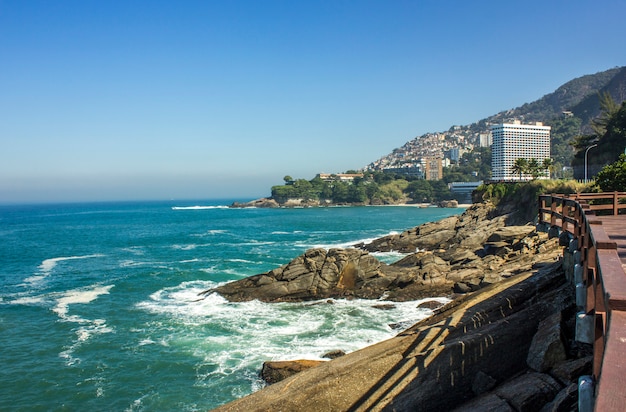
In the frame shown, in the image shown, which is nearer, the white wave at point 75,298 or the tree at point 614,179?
the tree at point 614,179

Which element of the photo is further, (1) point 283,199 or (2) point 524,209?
(1) point 283,199

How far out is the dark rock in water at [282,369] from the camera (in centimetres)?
1634

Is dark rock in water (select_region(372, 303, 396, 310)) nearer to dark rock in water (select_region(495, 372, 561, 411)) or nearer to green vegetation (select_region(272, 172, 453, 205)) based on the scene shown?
dark rock in water (select_region(495, 372, 561, 411))

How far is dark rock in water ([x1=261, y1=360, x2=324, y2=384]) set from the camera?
16344 mm

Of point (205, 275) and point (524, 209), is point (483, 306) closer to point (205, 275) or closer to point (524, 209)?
point (205, 275)

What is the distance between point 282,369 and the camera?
55.0 feet

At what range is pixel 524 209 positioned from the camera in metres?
57.7

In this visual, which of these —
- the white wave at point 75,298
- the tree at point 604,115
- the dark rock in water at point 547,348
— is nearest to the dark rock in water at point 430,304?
the dark rock in water at point 547,348

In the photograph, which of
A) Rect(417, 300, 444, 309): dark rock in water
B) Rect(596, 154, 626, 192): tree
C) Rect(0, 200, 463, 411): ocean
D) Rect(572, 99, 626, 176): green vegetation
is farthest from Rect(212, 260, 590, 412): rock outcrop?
Rect(572, 99, 626, 176): green vegetation

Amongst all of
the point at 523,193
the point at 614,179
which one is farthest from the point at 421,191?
the point at 614,179

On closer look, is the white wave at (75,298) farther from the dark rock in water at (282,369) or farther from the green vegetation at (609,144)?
the green vegetation at (609,144)

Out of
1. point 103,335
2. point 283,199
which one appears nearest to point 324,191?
point 283,199

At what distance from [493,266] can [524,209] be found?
3208cm

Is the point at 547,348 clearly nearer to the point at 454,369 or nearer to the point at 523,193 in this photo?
the point at 454,369
